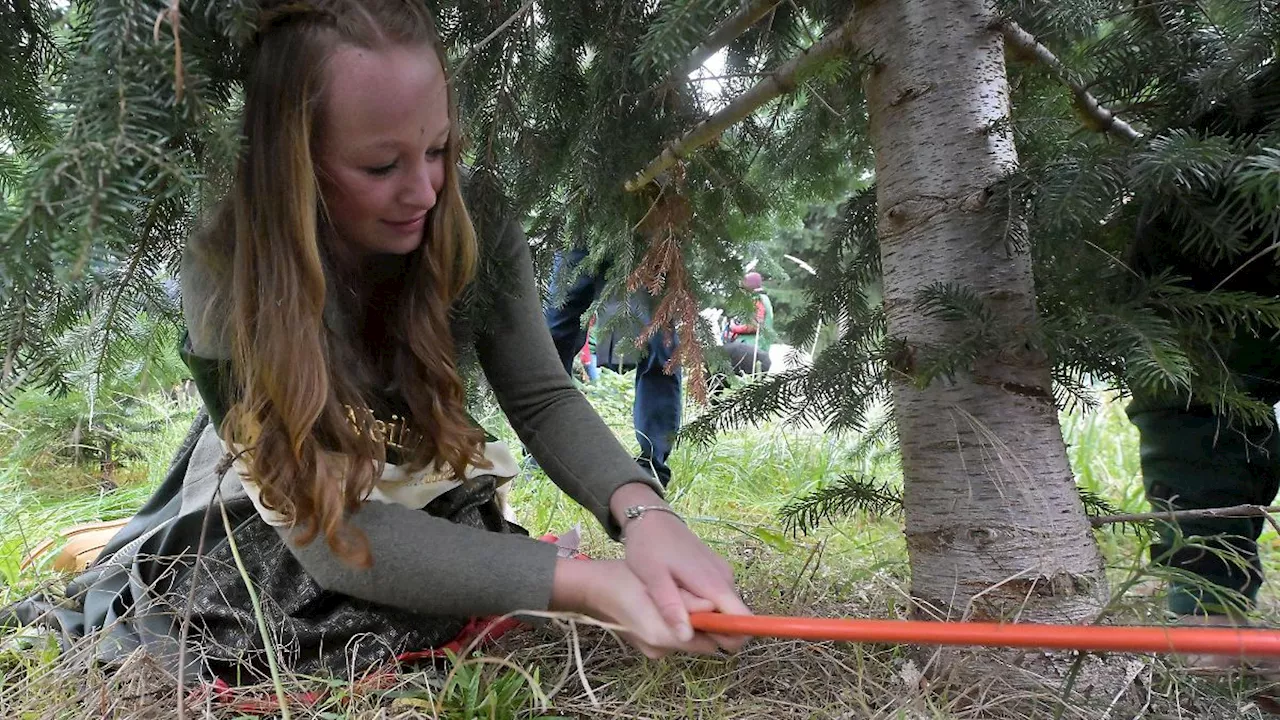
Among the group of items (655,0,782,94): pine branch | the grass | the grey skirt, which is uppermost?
(655,0,782,94): pine branch

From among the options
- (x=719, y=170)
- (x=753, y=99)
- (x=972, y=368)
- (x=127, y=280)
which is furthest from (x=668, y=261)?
(x=127, y=280)

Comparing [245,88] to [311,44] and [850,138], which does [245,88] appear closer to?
[311,44]

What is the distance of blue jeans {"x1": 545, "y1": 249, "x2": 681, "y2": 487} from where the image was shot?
2.46m

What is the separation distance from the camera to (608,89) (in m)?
1.18

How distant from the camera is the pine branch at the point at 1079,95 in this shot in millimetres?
1129

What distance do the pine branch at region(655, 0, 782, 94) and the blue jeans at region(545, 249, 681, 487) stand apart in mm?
1235

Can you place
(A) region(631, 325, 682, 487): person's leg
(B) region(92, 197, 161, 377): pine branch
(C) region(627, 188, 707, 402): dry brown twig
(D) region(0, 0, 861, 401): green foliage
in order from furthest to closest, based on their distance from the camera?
(A) region(631, 325, 682, 487): person's leg
(C) region(627, 188, 707, 402): dry brown twig
(B) region(92, 197, 161, 377): pine branch
(D) region(0, 0, 861, 401): green foliage

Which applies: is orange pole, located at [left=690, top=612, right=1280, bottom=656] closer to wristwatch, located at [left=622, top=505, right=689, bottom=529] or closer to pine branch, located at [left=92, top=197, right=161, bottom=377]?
wristwatch, located at [left=622, top=505, right=689, bottom=529]

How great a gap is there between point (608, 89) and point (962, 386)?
626 millimetres

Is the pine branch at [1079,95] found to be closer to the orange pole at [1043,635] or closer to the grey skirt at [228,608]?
the orange pole at [1043,635]

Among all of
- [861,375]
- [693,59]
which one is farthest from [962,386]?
[693,59]

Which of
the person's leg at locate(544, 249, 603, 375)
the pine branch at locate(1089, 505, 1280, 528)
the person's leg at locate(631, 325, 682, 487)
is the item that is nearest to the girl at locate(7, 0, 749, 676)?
the pine branch at locate(1089, 505, 1280, 528)

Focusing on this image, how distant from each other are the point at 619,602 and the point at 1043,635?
395 millimetres

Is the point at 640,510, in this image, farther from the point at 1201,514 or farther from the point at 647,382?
the point at 647,382
